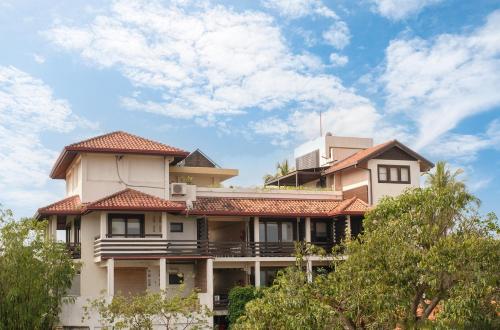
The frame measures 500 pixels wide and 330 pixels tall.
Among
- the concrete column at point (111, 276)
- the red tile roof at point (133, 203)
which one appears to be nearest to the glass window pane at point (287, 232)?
the red tile roof at point (133, 203)

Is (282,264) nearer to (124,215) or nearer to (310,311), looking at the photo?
(124,215)

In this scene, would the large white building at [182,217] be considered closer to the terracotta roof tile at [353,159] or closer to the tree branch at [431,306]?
the terracotta roof tile at [353,159]

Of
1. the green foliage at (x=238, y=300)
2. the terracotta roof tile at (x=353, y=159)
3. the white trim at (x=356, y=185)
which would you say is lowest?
the green foliage at (x=238, y=300)

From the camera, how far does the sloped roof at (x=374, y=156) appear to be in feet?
140

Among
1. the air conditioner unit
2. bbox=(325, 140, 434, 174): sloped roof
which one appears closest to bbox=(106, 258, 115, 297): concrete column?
the air conditioner unit

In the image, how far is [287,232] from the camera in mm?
42500

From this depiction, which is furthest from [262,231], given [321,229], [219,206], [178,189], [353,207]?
[178,189]

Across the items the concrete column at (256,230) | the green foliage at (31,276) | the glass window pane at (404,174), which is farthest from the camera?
the glass window pane at (404,174)

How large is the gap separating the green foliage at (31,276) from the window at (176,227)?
665 centimetres

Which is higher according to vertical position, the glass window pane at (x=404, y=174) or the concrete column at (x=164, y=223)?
the glass window pane at (x=404, y=174)

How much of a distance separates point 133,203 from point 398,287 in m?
17.7

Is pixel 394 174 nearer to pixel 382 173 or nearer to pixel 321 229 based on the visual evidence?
pixel 382 173

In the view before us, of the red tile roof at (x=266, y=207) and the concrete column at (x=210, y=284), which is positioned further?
the red tile roof at (x=266, y=207)

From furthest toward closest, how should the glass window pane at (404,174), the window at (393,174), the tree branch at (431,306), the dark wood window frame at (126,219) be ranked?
the glass window pane at (404,174), the window at (393,174), the dark wood window frame at (126,219), the tree branch at (431,306)
